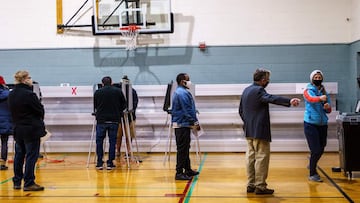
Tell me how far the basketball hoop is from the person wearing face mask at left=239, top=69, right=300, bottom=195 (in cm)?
447

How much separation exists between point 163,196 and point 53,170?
9.37ft

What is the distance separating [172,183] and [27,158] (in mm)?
2007

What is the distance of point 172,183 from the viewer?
6.53m

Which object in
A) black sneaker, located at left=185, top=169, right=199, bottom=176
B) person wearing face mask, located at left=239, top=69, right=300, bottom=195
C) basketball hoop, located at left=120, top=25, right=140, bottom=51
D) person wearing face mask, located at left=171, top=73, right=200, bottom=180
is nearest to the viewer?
person wearing face mask, located at left=239, top=69, right=300, bottom=195

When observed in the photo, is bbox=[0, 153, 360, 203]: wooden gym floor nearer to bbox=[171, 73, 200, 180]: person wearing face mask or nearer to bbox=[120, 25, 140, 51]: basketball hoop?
bbox=[171, 73, 200, 180]: person wearing face mask

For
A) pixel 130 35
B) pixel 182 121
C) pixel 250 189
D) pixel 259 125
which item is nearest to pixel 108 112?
pixel 182 121

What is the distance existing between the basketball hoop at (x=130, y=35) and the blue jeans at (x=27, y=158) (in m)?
4.05

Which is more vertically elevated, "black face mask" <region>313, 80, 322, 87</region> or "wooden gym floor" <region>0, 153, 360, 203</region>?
"black face mask" <region>313, 80, 322, 87</region>

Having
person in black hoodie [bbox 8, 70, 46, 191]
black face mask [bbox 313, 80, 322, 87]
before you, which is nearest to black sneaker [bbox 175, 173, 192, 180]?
person in black hoodie [bbox 8, 70, 46, 191]

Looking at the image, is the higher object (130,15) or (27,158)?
(130,15)

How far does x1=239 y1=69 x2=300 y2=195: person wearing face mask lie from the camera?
5.44 metres

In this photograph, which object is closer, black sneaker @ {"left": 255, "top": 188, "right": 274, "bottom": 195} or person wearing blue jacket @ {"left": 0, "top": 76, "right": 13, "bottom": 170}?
black sneaker @ {"left": 255, "top": 188, "right": 274, "bottom": 195}

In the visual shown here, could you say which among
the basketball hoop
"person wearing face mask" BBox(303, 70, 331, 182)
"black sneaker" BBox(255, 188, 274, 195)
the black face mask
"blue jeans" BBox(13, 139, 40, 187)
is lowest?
"black sneaker" BBox(255, 188, 274, 195)

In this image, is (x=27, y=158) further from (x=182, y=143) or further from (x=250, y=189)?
(x=250, y=189)
